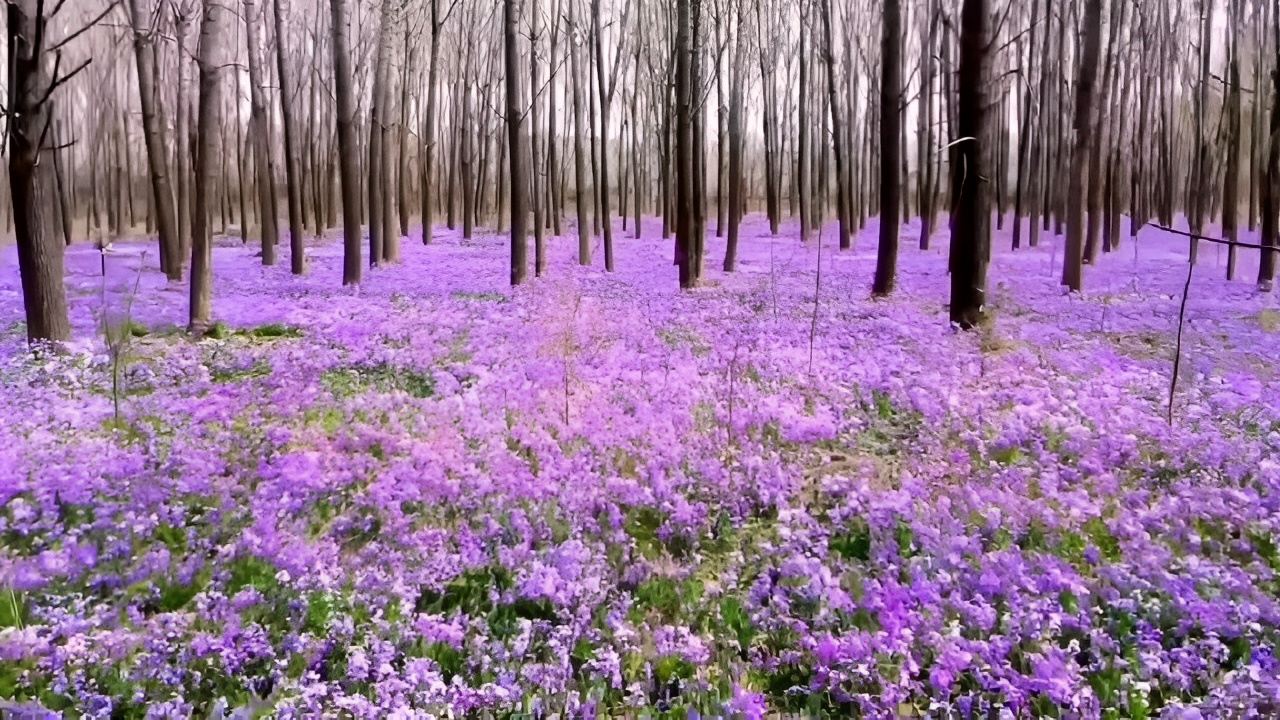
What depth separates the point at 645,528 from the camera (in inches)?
207

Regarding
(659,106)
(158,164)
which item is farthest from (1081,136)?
(659,106)

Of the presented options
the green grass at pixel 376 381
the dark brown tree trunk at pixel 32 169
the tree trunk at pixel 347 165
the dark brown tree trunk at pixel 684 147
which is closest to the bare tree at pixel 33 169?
the dark brown tree trunk at pixel 32 169

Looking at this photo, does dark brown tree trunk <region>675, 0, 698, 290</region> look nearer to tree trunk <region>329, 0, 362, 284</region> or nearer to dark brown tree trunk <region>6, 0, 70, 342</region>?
tree trunk <region>329, 0, 362, 284</region>

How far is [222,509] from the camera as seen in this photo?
515cm

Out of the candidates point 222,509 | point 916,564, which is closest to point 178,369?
point 222,509

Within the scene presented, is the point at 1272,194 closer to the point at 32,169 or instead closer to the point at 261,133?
the point at 32,169

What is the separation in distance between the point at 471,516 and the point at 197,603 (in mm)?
1603

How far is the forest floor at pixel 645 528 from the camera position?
355 cm

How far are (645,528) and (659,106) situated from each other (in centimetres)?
3838

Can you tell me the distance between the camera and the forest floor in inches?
140

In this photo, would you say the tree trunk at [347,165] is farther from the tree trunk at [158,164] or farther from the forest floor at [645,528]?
the forest floor at [645,528]

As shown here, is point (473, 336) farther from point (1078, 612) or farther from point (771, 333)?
point (1078, 612)

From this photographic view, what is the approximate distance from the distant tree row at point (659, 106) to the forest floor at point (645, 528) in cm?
262

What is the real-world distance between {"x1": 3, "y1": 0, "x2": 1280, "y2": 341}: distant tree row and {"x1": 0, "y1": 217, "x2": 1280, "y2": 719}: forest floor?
2.62 metres
